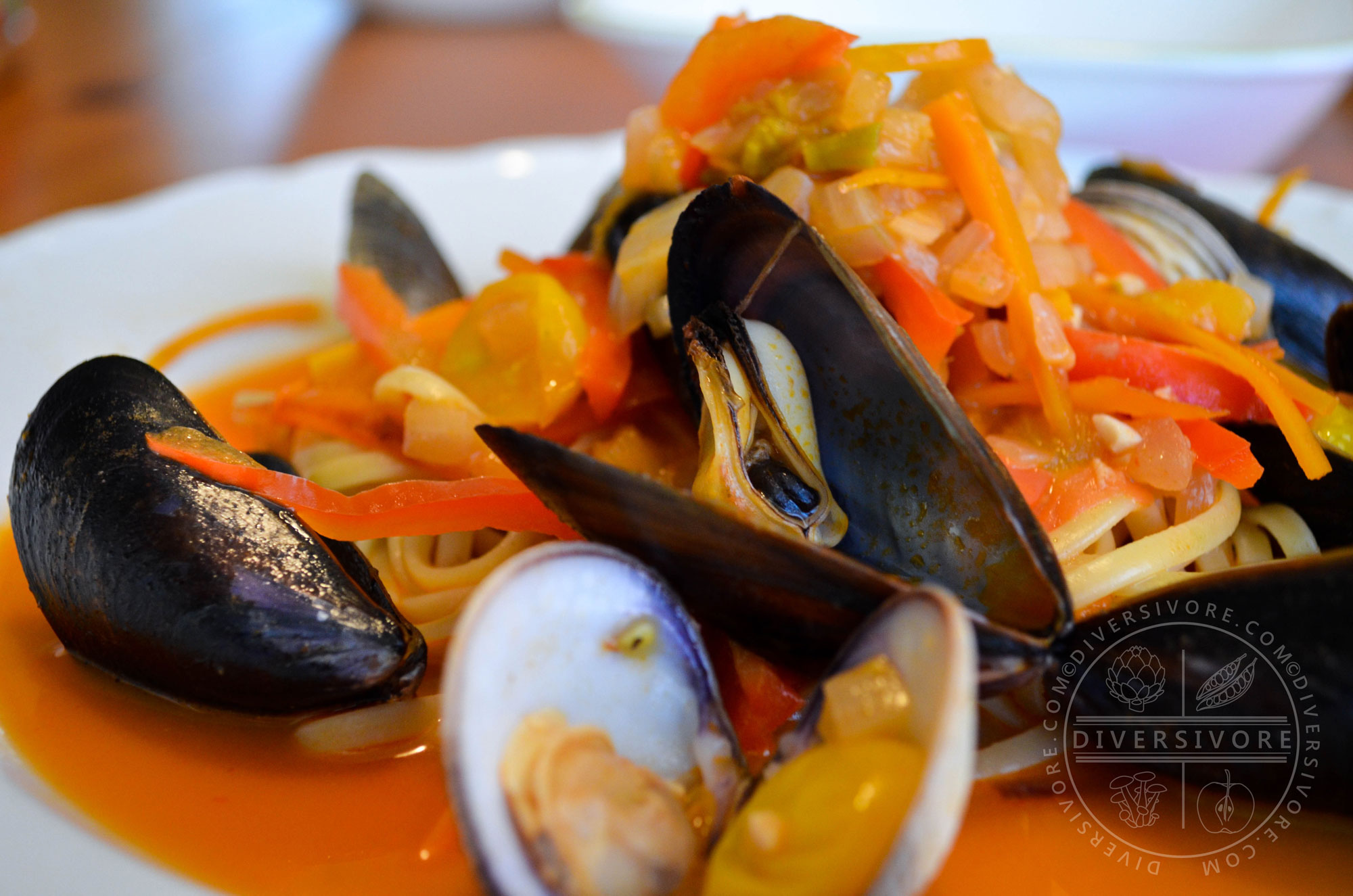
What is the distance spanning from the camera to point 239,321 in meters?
3.32

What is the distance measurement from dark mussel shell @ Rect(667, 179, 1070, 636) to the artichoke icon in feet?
0.62

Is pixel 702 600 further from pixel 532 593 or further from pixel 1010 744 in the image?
pixel 1010 744

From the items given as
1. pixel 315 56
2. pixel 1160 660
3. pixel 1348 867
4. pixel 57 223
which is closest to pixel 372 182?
pixel 57 223

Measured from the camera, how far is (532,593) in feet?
4.42

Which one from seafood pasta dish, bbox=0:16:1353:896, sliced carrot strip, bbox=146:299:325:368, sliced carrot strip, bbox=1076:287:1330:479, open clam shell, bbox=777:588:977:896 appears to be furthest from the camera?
sliced carrot strip, bbox=146:299:325:368

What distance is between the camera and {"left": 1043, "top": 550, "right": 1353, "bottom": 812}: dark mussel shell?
59.7 inches

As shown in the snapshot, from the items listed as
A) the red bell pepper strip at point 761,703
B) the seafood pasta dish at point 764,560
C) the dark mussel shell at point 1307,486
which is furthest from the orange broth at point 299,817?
the dark mussel shell at point 1307,486

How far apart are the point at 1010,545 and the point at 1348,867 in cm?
80

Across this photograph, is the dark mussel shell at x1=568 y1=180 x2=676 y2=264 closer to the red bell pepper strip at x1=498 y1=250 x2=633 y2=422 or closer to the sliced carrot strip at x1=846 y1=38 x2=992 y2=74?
the red bell pepper strip at x1=498 y1=250 x2=633 y2=422

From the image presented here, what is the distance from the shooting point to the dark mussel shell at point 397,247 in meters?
3.07

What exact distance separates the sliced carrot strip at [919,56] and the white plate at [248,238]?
190 cm

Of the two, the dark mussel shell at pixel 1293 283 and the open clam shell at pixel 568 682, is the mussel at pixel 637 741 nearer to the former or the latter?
the open clam shell at pixel 568 682

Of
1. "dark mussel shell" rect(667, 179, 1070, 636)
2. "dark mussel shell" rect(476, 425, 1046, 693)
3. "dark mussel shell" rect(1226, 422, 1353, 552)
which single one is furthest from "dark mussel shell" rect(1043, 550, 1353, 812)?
"dark mussel shell" rect(1226, 422, 1353, 552)

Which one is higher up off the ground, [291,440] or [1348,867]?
[291,440]
